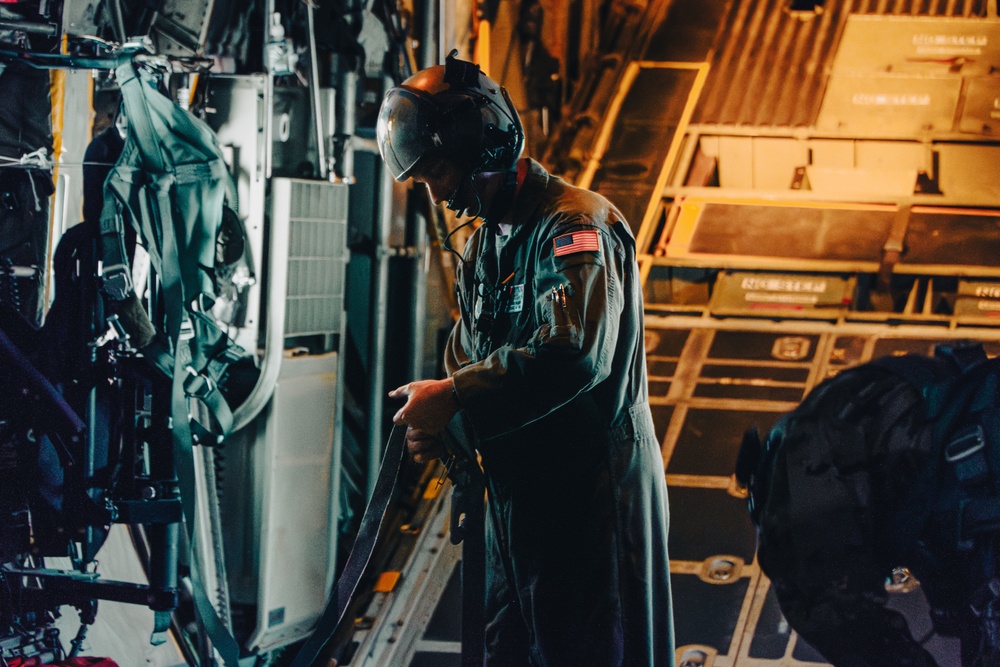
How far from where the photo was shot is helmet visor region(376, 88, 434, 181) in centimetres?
185

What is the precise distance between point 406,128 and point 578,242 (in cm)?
45

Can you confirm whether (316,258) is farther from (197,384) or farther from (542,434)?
(542,434)

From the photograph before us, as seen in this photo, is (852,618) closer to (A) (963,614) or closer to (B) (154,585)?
(A) (963,614)

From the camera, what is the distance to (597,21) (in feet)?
14.4

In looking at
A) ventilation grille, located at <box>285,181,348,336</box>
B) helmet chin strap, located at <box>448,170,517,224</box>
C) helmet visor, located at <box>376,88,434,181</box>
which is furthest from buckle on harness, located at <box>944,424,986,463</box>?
ventilation grille, located at <box>285,181,348,336</box>

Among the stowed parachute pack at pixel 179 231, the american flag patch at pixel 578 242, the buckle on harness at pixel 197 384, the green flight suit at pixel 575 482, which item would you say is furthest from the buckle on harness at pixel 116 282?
the american flag patch at pixel 578 242

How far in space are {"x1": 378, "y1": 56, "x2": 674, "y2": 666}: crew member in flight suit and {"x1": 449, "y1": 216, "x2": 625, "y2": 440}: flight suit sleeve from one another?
0.09 feet

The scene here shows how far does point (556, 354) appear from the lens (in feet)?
5.42

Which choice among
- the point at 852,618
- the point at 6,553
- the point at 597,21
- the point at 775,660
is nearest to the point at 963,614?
the point at 852,618

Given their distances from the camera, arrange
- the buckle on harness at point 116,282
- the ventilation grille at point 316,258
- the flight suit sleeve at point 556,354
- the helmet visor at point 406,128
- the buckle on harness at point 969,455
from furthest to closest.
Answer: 1. the ventilation grille at point 316,258
2. the buckle on harness at point 116,282
3. the buckle on harness at point 969,455
4. the helmet visor at point 406,128
5. the flight suit sleeve at point 556,354

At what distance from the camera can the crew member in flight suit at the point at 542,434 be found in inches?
72.9

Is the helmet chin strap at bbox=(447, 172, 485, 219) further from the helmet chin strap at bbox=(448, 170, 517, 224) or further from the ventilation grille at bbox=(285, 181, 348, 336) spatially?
the ventilation grille at bbox=(285, 181, 348, 336)

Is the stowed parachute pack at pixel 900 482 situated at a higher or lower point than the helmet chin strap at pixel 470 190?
lower

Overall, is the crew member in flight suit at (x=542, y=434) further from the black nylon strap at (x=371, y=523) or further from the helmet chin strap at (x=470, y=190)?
the black nylon strap at (x=371, y=523)
